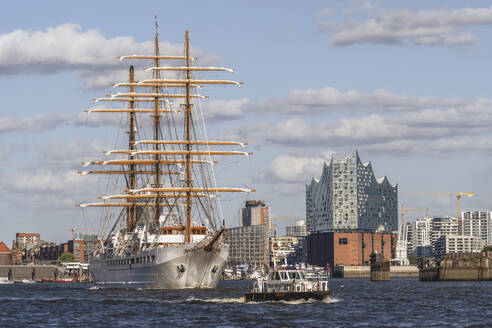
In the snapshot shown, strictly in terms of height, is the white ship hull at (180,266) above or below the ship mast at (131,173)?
below

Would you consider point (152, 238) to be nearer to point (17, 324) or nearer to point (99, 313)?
point (99, 313)

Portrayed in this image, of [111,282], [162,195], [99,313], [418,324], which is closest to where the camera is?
[418,324]

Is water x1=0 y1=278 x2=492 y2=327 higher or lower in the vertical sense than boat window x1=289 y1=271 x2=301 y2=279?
lower

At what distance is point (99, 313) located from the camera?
9750cm

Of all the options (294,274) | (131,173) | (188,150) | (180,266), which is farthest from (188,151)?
(294,274)

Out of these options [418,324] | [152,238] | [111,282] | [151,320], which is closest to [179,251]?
[152,238]

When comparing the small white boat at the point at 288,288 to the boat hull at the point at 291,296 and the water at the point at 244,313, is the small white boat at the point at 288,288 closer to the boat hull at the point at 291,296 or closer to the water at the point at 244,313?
the boat hull at the point at 291,296

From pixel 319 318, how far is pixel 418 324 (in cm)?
882

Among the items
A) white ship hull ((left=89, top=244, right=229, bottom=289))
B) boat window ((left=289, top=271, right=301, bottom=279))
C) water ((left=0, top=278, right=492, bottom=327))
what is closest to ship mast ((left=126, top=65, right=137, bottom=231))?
white ship hull ((left=89, top=244, right=229, bottom=289))

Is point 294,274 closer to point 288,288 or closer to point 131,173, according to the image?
point 288,288

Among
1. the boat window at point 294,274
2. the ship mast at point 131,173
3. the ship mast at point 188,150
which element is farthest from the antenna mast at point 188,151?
the boat window at point 294,274

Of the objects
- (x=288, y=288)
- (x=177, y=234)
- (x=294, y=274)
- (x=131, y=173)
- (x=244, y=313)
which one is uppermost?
(x=131, y=173)

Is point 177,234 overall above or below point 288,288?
above

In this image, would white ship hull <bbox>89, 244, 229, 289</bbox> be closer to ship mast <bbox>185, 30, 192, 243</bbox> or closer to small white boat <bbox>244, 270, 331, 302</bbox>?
ship mast <bbox>185, 30, 192, 243</bbox>
